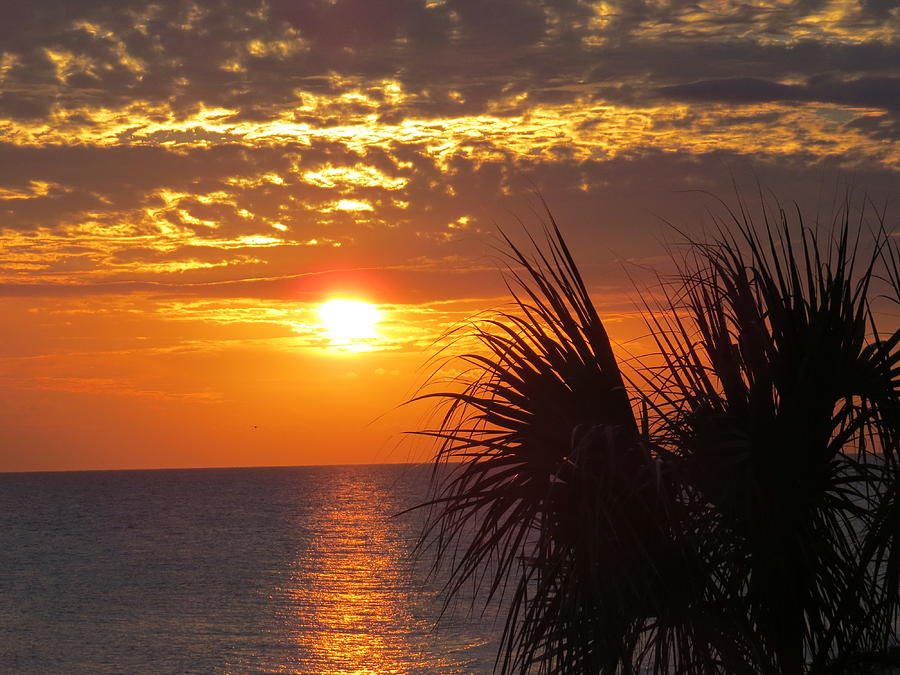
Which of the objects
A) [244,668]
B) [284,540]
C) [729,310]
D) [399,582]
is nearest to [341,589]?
[399,582]

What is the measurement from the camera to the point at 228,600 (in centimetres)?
3541

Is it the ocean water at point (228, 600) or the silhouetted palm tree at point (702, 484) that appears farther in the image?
the ocean water at point (228, 600)

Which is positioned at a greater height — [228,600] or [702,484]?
[702,484]

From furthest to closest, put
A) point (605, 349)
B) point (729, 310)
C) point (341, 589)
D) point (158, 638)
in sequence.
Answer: point (341, 589) → point (158, 638) → point (729, 310) → point (605, 349)

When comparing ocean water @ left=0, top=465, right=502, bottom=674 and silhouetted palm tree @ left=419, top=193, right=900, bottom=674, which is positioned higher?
silhouetted palm tree @ left=419, top=193, right=900, bottom=674

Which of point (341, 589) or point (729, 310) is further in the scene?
point (341, 589)

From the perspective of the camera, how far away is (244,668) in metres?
23.2

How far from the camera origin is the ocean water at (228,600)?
966 inches

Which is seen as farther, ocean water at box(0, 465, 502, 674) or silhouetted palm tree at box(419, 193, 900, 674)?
ocean water at box(0, 465, 502, 674)

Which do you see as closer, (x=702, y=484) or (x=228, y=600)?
(x=702, y=484)

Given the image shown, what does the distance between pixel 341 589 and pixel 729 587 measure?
35113mm

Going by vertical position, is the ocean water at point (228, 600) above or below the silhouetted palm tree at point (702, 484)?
below

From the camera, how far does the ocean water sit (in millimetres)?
24531

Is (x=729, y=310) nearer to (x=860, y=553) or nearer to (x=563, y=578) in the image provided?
(x=860, y=553)
